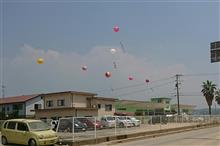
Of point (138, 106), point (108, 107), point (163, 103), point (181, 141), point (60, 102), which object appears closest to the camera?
point (181, 141)

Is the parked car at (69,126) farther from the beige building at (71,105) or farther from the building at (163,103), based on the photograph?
the building at (163,103)

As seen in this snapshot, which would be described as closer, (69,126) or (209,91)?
(69,126)

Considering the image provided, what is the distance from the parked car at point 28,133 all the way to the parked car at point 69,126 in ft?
3.03

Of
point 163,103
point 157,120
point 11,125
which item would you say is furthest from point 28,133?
point 163,103

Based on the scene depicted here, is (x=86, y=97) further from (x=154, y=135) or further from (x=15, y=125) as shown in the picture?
(x=15, y=125)

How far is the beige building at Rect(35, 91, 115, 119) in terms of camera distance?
5484 centimetres

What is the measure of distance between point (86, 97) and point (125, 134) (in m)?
36.1

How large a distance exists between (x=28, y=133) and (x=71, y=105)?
122ft

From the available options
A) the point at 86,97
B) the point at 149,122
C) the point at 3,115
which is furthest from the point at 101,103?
the point at 149,122

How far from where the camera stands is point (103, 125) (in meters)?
25.5

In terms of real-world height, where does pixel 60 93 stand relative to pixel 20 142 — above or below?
above

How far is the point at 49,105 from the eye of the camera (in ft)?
199

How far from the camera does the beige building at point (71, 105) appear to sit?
54844 mm

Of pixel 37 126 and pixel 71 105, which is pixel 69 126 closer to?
pixel 37 126
